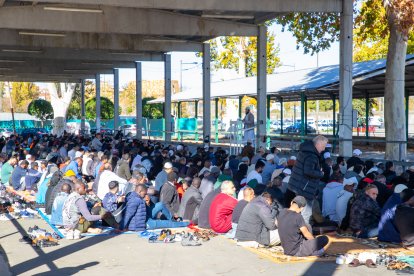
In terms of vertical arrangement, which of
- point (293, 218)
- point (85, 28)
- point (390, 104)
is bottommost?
point (293, 218)

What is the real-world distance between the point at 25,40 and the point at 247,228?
64.9ft

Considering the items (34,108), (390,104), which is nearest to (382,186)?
(390,104)

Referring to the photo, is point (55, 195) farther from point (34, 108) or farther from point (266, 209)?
point (34, 108)

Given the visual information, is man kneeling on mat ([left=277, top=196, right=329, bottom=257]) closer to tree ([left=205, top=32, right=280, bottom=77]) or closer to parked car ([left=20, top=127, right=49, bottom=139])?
parked car ([left=20, top=127, right=49, bottom=139])

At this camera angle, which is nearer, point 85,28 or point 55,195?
point 55,195

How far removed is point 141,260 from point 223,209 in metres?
2.65

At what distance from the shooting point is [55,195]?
1464 centimetres

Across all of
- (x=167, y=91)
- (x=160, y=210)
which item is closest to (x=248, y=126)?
(x=167, y=91)

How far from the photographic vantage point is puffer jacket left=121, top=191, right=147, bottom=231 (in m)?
12.7

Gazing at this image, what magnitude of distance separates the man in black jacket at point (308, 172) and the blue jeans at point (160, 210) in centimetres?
318

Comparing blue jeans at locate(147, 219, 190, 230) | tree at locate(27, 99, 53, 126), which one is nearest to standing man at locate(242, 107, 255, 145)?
blue jeans at locate(147, 219, 190, 230)

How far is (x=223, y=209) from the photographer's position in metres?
12.4

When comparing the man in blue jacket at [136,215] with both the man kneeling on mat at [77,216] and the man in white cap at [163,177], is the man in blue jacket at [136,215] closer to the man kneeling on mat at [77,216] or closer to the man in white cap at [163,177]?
the man kneeling on mat at [77,216]

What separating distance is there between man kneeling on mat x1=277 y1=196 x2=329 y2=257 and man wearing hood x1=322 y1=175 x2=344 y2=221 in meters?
2.82
